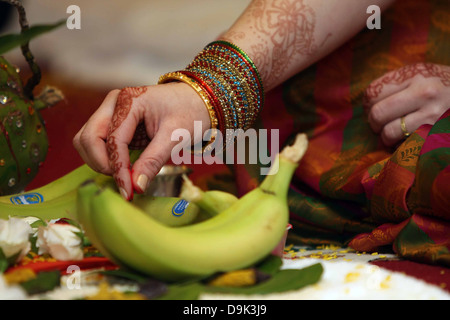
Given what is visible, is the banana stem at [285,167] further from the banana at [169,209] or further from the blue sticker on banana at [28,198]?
the blue sticker on banana at [28,198]

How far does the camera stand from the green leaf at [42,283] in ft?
0.99

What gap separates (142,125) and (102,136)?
0.06m

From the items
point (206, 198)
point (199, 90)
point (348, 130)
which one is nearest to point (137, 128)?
point (199, 90)

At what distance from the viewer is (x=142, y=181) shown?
46cm

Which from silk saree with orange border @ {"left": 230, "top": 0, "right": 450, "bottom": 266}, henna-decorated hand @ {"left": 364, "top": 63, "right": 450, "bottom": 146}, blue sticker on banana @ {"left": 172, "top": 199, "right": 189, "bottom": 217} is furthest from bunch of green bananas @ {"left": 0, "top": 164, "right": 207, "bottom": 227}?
henna-decorated hand @ {"left": 364, "top": 63, "right": 450, "bottom": 146}

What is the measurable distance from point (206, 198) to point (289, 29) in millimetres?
392

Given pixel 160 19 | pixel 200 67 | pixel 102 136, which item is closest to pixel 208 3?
pixel 160 19

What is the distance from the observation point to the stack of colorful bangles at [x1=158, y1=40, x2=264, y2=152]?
572 millimetres

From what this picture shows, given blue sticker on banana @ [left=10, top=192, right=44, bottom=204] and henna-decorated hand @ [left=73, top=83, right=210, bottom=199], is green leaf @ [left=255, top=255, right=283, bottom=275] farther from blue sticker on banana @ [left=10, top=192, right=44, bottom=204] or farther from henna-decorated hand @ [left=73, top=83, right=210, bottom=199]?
blue sticker on banana @ [left=10, top=192, right=44, bottom=204]

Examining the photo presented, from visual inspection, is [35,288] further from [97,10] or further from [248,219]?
[97,10]

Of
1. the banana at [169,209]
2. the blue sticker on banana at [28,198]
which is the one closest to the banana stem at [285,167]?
the banana at [169,209]

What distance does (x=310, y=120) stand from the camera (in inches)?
30.1

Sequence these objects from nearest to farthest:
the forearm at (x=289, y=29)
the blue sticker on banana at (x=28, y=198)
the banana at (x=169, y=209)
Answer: the banana at (x=169, y=209)
the blue sticker on banana at (x=28, y=198)
the forearm at (x=289, y=29)

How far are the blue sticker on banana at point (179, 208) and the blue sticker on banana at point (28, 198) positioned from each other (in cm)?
21
